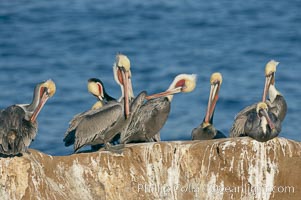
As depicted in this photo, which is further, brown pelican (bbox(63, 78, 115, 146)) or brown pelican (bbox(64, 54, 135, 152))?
brown pelican (bbox(63, 78, 115, 146))

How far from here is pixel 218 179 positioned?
13.8 meters

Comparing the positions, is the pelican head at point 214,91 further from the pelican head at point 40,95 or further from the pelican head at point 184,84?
the pelican head at point 40,95

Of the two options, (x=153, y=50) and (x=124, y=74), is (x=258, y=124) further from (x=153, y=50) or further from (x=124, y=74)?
(x=153, y=50)

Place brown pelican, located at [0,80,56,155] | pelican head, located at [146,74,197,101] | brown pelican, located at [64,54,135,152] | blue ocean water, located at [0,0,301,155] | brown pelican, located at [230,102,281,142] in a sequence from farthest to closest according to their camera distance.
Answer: blue ocean water, located at [0,0,301,155]
pelican head, located at [146,74,197,101]
brown pelican, located at [64,54,135,152]
brown pelican, located at [230,102,281,142]
brown pelican, located at [0,80,56,155]

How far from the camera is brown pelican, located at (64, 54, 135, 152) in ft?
47.3

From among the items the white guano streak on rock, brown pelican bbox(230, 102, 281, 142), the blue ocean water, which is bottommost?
the white guano streak on rock

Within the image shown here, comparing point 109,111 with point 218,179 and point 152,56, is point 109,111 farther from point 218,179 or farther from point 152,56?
point 152,56

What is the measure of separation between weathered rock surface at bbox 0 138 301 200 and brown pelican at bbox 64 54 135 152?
0.66 metres

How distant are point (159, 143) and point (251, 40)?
2749cm

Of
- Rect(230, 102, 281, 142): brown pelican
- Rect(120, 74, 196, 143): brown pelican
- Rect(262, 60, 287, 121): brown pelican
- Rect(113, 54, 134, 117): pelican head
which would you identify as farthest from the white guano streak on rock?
Rect(262, 60, 287, 121): brown pelican

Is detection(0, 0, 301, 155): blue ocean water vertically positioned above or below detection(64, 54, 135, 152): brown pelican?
above

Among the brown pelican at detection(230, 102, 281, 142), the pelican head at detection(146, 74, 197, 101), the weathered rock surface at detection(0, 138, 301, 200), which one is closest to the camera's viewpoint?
the weathered rock surface at detection(0, 138, 301, 200)

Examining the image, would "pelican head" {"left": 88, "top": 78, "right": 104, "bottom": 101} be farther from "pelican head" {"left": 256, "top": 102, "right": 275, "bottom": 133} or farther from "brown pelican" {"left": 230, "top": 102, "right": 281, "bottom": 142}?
"pelican head" {"left": 256, "top": 102, "right": 275, "bottom": 133}

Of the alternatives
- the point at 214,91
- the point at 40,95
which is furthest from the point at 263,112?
the point at 40,95
